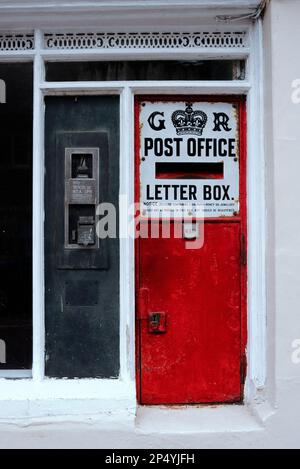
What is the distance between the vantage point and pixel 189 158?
15.1ft

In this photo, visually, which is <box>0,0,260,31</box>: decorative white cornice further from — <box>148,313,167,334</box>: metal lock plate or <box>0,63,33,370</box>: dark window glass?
<box>148,313,167,334</box>: metal lock plate

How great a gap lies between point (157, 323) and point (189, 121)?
1.64m

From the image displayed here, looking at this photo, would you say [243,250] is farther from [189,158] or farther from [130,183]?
[130,183]

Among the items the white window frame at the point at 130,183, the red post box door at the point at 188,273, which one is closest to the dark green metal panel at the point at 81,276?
the white window frame at the point at 130,183

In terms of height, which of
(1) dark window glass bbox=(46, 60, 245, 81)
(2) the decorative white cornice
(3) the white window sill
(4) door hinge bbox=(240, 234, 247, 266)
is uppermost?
(2) the decorative white cornice

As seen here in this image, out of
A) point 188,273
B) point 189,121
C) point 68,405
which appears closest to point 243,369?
point 188,273

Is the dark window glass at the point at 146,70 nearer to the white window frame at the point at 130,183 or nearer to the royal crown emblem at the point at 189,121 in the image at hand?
the white window frame at the point at 130,183

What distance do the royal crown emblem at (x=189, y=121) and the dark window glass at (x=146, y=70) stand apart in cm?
26

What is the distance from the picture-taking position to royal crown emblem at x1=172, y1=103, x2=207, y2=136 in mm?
4605

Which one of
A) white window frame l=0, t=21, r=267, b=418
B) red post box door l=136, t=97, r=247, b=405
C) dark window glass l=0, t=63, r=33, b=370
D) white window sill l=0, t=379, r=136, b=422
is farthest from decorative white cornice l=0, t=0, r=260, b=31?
white window sill l=0, t=379, r=136, b=422

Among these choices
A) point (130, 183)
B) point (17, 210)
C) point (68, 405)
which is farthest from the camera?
point (17, 210)

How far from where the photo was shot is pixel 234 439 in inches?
168

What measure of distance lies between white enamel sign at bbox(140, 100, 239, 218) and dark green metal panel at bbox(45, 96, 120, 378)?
0.88ft
